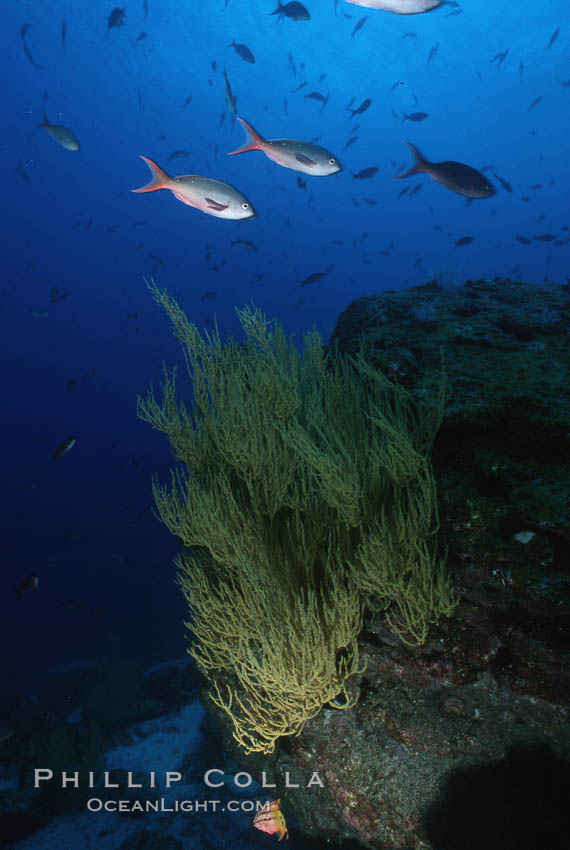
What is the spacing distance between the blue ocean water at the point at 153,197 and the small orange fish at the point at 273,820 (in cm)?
1473

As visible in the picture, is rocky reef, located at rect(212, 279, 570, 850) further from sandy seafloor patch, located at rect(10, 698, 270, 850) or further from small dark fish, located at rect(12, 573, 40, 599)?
small dark fish, located at rect(12, 573, 40, 599)

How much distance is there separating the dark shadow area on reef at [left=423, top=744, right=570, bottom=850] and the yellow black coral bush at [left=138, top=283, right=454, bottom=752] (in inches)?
36.7

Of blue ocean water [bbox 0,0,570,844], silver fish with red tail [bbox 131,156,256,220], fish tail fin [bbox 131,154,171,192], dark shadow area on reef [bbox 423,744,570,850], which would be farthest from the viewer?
blue ocean water [bbox 0,0,570,844]

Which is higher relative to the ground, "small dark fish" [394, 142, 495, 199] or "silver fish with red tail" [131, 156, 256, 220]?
"small dark fish" [394, 142, 495, 199]

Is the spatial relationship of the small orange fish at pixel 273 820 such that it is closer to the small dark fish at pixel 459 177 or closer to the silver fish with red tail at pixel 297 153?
the silver fish with red tail at pixel 297 153

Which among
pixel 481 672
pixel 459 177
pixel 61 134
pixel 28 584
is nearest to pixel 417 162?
pixel 459 177

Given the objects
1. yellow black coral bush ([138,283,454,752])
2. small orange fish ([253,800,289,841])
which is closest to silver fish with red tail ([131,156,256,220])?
yellow black coral bush ([138,283,454,752])

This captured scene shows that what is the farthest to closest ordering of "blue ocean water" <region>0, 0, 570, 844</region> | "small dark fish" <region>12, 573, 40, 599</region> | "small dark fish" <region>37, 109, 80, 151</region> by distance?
"blue ocean water" <region>0, 0, 570, 844</region> < "small dark fish" <region>37, 109, 80, 151</region> < "small dark fish" <region>12, 573, 40, 599</region>

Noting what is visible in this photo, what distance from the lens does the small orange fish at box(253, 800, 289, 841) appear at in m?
4.40

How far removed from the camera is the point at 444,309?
14.9 feet

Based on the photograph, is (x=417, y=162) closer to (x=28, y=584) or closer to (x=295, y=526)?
(x=295, y=526)

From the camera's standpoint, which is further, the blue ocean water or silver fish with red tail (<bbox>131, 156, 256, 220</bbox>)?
the blue ocean water

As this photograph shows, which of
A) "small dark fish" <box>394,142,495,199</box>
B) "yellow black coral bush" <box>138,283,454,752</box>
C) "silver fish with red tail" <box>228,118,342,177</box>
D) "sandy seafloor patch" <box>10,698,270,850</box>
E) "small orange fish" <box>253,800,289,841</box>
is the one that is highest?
"small dark fish" <box>394,142,495,199</box>

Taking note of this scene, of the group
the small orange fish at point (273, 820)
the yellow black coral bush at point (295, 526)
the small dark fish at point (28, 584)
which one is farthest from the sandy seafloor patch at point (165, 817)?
the small dark fish at point (28, 584)
